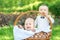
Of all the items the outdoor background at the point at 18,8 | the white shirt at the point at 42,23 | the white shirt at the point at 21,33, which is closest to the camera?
the white shirt at the point at 21,33

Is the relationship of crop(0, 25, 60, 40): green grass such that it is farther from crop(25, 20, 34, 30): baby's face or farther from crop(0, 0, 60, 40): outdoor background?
crop(25, 20, 34, 30): baby's face

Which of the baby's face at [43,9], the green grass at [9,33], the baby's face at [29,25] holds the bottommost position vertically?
the green grass at [9,33]

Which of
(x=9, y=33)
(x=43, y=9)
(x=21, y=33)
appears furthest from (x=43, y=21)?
(x=9, y=33)

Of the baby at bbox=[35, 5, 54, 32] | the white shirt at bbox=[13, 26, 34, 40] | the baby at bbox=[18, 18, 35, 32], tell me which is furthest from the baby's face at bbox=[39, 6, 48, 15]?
the white shirt at bbox=[13, 26, 34, 40]

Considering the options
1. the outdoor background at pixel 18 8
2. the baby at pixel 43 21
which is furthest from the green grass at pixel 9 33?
the baby at pixel 43 21

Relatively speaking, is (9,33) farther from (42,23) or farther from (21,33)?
(42,23)

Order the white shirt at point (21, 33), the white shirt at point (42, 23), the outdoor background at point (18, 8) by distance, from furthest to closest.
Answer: the outdoor background at point (18, 8) → the white shirt at point (42, 23) → the white shirt at point (21, 33)

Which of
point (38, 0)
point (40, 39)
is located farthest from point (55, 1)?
point (40, 39)

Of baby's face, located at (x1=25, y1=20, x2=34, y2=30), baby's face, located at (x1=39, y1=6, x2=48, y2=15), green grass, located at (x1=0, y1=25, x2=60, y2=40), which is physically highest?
baby's face, located at (x1=39, y1=6, x2=48, y2=15)

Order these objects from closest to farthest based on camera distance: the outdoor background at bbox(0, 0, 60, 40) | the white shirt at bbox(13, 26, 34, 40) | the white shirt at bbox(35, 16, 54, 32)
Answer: the white shirt at bbox(13, 26, 34, 40)
the white shirt at bbox(35, 16, 54, 32)
the outdoor background at bbox(0, 0, 60, 40)

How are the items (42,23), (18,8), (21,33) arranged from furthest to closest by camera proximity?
1. (18,8)
2. (42,23)
3. (21,33)

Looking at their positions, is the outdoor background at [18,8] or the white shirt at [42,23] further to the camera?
the outdoor background at [18,8]

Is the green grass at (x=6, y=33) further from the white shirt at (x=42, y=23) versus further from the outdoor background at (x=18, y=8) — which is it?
the white shirt at (x=42, y=23)

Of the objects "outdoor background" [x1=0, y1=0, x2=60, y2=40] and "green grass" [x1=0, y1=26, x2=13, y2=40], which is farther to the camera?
"outdoor background" [x1=0, y1=0, x2=60, y2=40]
